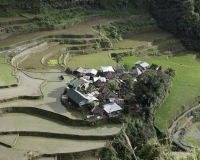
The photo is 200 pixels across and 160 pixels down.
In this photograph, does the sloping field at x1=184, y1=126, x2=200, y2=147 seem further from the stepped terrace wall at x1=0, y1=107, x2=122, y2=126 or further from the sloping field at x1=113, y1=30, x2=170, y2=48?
the sloping field at x1=113, y1=30, x2=170, y2=48

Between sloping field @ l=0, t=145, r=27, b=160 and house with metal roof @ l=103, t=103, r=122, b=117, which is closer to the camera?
sloping field @ l=0, t=145, r=27, b=160

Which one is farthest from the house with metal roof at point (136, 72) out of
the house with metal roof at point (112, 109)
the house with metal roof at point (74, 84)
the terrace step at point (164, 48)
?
the terrace step at point (164, 48)

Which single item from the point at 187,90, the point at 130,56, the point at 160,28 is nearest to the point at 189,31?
the point at 160,28

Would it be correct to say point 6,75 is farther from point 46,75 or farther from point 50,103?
A: point 50,103

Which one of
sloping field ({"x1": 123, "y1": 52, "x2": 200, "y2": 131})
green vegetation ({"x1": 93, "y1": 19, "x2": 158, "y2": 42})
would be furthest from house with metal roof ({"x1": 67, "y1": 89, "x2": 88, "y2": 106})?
green vegetation ({"x1": 93, "y1": 19, "x2": 158, "y2": 42})

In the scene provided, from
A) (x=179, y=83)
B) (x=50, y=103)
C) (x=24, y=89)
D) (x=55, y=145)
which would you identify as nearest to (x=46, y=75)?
(x=24, y=89)
